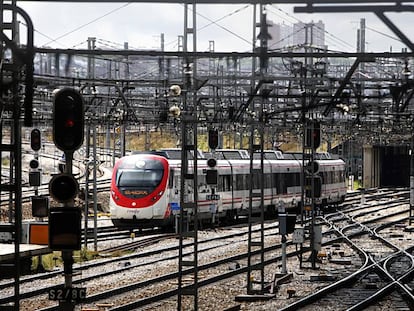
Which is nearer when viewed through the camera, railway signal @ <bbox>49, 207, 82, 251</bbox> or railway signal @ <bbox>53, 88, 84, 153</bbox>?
railway signal @ <bbox>49, 207, 82, 251</bbox>

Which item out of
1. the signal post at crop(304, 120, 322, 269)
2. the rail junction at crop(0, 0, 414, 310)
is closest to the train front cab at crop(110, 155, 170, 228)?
the rail junction at crop(0, 0, 414, 310)

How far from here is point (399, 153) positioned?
62469 millimetres

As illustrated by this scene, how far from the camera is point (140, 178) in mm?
26969

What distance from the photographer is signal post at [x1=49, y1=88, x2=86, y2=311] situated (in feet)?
26.7

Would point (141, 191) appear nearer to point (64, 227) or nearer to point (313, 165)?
point (313, 165)

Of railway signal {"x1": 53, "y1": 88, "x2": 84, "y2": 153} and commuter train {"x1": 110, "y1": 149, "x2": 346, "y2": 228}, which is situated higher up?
railway signal {"x1": 53, "y1": 88, "x2": 84, "y2": 153}

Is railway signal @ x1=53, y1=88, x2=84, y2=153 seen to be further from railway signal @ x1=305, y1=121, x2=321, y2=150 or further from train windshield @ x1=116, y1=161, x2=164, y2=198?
train windshield @ x1=116, y1=161, x2=164, y2=198

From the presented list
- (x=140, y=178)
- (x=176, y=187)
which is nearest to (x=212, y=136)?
(x=176, y=187)

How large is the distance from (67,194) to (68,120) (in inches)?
27.1

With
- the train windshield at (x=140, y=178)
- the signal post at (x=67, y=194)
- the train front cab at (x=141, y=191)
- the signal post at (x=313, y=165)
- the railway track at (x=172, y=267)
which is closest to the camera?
the signal post at (x=67, y=194)

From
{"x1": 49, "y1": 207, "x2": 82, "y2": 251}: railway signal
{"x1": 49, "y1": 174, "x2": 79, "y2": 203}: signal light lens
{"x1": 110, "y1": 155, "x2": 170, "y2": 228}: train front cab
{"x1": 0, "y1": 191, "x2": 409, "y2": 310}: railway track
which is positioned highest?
{"x1": 49, "y1": 174, "x2": 79, "y2": 203}: signal light lens

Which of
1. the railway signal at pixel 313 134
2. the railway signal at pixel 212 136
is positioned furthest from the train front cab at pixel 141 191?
the railway signal at pixel 313 134

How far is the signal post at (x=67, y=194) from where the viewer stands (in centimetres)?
813

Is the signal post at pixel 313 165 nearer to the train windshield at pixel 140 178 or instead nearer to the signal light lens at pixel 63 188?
the train windshield at pixel 140 178
